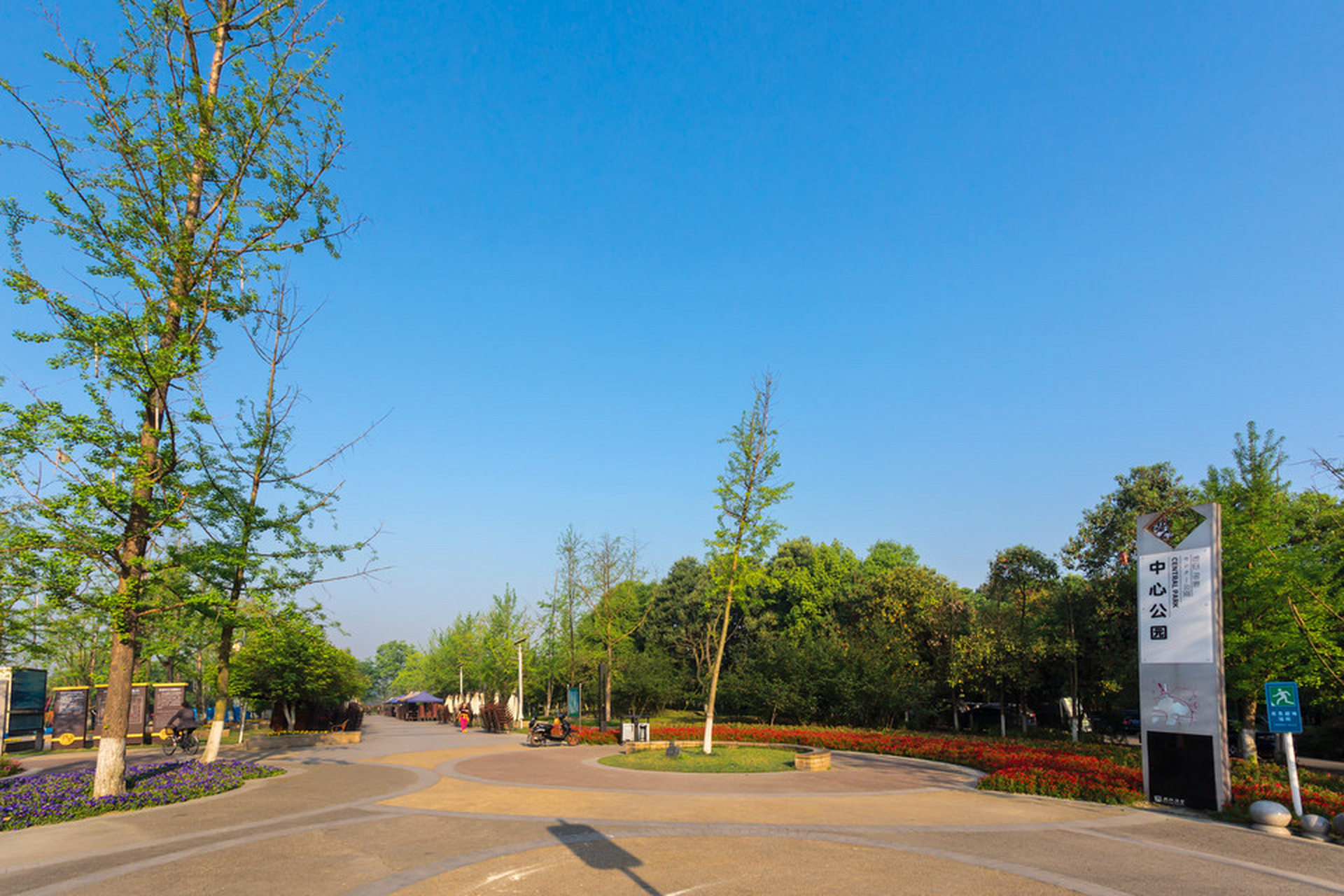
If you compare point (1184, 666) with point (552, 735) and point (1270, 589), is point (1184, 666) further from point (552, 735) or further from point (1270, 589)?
point (552, 735)

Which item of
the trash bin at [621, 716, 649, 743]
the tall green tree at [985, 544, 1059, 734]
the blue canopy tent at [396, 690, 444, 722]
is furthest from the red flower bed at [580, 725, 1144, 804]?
the blue canopy tent at [396, 690, 444, 722]

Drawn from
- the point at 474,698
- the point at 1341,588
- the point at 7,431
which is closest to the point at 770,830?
the point at 7,431

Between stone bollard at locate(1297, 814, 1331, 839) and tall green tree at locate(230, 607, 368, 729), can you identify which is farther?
tall green tree at locate(230, 607, 368, 729)

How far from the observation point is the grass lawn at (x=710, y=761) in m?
18.1

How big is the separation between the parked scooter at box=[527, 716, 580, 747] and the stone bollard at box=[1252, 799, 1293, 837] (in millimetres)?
20626

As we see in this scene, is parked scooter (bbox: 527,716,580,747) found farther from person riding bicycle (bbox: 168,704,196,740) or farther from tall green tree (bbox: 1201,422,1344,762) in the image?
tall green tree (bbox: 1201,422,1344,762)

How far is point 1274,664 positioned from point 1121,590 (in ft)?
25.9

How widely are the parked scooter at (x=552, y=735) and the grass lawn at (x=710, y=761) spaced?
18.6 feet

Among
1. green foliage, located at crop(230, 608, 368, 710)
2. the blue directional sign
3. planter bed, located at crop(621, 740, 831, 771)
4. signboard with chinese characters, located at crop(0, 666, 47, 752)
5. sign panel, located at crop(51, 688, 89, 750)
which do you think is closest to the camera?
the blue directional sign

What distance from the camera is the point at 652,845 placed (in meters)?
9.77

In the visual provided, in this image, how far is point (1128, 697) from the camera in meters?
27.5

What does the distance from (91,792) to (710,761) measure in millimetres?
13334

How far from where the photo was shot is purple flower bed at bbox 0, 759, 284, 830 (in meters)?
11.4

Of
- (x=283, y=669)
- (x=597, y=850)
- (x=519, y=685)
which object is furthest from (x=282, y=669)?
(x=597, y=850)
